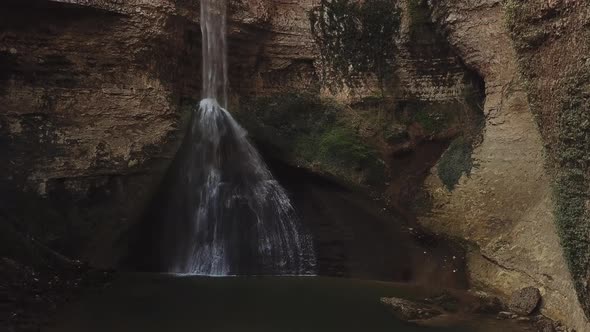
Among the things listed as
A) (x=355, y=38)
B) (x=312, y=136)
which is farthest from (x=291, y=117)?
(x=355, y=38)

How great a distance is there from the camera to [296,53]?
17.3 metres

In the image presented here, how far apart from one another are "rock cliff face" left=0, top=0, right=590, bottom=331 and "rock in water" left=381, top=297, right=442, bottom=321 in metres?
2.29

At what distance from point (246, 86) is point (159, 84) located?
308cm

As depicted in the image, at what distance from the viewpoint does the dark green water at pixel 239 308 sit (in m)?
9.95

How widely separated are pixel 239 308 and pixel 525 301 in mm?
5956

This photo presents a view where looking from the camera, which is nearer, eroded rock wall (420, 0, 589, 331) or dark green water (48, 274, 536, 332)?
dark green water (48, 274, 536, 332)

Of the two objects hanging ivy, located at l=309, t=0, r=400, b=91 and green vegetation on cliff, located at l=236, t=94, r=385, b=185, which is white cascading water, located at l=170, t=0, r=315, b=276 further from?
hanging ivy, located at l=309, t=0, r=400, b=91

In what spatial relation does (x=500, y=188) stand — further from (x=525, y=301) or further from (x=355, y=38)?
(x=355, y=38)

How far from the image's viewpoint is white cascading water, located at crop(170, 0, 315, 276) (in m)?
15.1

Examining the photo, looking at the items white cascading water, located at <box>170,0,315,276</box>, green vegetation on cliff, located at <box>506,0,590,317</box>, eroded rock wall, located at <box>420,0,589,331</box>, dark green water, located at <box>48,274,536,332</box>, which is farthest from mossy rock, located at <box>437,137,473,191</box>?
white cascading water, located at <box>170,0,315,276</box>

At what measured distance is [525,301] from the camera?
1131 centimetres

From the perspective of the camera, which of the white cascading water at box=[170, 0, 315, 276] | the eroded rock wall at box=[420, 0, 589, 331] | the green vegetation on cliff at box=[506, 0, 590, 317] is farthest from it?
the white cascading water at box=[170, 0, 315, 276]

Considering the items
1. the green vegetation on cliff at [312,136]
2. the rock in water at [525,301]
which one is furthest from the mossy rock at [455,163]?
the rock in water at [525,301]

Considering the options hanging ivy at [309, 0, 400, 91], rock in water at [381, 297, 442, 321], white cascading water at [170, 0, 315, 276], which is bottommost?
rock in water at [381, 297, 442, 321]
